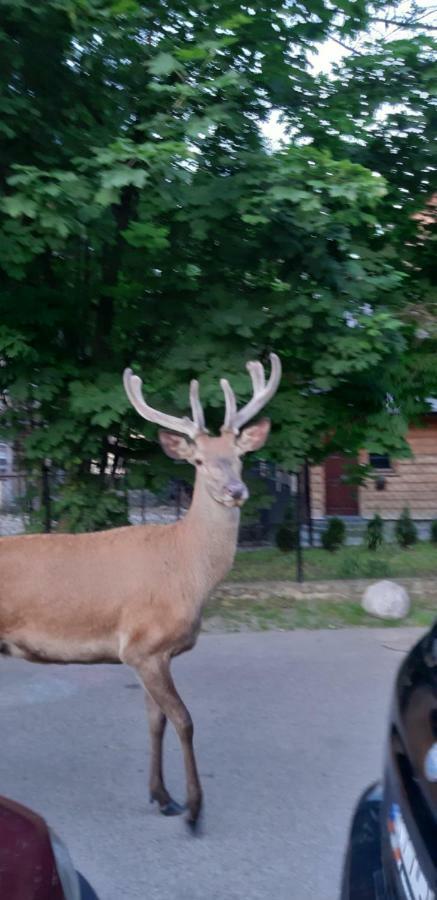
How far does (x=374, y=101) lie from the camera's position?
833 cm

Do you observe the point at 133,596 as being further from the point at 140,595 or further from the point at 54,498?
the point at 54,498

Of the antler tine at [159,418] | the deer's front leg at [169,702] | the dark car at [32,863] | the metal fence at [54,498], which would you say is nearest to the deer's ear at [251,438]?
the antler tine at [159,418]

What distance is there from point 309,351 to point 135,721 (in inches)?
140

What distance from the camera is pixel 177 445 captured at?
4953 mm

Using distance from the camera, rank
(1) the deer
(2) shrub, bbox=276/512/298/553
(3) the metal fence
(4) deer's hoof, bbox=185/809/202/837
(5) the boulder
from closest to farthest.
Answer: (4) deer's hoof, bbox=185/809/202/837 → (1) the deer → (5) the boulder → (3) the metal fence → (2) shrub, bbox=276/512/298/553

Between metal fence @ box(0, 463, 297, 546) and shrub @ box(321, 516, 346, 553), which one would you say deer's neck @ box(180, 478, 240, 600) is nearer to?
metal fence @ box(0, 463, 297, 546)

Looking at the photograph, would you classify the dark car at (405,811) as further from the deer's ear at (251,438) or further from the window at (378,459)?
the window at (378,459)

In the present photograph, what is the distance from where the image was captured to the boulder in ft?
27.9

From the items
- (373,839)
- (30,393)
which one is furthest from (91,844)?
(30,393)

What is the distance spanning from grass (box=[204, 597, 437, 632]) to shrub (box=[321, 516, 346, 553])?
3.73 meters

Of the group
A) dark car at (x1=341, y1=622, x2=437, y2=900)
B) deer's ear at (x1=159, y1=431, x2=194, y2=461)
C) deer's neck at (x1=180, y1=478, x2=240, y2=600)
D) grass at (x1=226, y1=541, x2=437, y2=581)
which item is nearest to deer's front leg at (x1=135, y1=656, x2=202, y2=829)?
deer's neck at (x1=180, y1=478, x2=240, y2=600)

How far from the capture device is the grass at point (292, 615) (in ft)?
27.3

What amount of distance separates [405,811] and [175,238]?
6.50 metres

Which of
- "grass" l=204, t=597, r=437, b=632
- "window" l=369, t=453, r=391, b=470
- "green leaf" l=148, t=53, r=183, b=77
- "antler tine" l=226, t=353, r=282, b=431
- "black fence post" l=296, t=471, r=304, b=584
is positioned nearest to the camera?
"antler tine" l=226, t=353, r=282, b=431
